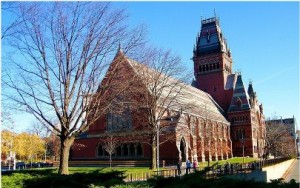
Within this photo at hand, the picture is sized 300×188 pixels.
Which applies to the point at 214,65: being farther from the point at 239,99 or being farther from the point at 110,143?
the point at 110,143

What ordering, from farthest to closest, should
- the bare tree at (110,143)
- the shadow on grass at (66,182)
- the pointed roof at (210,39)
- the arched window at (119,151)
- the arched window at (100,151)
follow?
the pointed roof at (210,39) → the arched window at (100,151) → the arched window at (119,151) → the bare tree at (110,143) → the shadow on grass at (66,182)

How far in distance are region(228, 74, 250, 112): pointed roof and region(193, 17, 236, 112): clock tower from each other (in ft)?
4.05

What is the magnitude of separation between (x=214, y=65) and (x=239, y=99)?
412 inches

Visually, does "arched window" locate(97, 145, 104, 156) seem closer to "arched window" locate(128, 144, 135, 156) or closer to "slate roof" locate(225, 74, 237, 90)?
"arched window" locate(128, 144, 135, 156)

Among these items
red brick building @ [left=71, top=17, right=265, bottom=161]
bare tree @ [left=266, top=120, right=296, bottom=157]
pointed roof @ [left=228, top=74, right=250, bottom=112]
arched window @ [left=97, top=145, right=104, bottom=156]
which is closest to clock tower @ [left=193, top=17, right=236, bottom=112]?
red brick building @ [left=71, top=17, right=265, bottom=161]

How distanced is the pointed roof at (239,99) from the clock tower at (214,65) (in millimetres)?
1235

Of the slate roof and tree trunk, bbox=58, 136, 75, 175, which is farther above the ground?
the slate roof

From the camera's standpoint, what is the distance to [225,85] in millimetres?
85625

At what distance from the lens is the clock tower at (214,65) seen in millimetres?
84688

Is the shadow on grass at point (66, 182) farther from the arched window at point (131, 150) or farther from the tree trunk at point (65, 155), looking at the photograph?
the arched window at point (131, 150)

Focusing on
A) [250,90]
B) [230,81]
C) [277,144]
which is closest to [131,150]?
[230,81]

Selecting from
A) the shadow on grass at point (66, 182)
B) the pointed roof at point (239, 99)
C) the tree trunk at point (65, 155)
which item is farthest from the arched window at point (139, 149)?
the shadow on grass at point (66, 182)

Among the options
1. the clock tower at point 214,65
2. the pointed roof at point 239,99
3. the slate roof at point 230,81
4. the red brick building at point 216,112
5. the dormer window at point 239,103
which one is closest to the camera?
the red brick building at point 216,112

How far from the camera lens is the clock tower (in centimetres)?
8469
